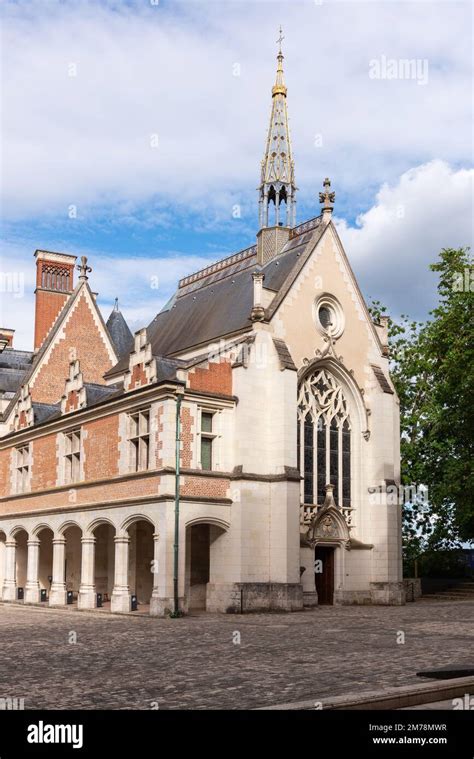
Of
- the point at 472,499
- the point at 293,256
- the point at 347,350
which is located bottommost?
the point at 472,499

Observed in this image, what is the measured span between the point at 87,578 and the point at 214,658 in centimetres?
1783

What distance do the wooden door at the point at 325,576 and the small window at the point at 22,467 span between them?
1326cm

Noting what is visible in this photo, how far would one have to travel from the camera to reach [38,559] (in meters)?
38.9

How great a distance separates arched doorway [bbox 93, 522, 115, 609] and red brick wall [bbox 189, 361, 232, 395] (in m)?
9.23

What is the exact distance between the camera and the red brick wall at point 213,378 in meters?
31.1

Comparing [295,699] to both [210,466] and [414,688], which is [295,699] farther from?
[210,466]

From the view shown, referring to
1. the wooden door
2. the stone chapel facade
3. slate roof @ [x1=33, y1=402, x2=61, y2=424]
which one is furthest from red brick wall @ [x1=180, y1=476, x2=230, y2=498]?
slate roof @ [x1=33, y1=402, x2=61, y2=424]

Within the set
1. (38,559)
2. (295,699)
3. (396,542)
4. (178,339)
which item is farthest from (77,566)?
(295,699)

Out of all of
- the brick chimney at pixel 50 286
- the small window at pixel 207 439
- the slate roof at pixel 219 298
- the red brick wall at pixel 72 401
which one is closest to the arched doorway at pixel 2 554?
the red brick wall at pixel 72 401

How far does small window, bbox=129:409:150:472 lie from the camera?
101 ft

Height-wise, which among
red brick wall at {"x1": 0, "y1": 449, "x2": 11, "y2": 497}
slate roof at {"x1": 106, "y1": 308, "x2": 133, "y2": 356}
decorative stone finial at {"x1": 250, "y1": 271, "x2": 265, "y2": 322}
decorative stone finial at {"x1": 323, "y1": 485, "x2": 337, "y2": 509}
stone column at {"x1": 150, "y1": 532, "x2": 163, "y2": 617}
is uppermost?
slate roof at {"x1": 106, "y1": 308, "x2": 133, "y2": 356}

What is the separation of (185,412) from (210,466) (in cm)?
228

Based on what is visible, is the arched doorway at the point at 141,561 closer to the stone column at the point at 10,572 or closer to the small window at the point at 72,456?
the small window at the point at 72,456

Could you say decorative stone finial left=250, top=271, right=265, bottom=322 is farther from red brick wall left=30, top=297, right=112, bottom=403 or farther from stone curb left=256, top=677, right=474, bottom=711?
stone curb left=256, top=677, right=474, bottom=711
